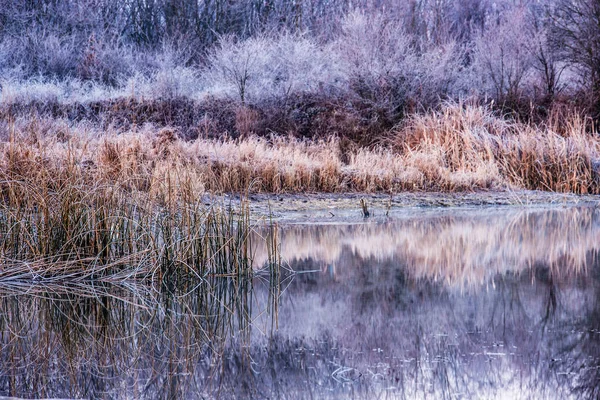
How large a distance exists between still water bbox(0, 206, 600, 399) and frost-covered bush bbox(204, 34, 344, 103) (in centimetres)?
1243

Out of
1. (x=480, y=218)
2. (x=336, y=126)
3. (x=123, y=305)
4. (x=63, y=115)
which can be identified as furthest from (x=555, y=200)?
(x=63, y=115)

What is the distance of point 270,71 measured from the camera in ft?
69.4

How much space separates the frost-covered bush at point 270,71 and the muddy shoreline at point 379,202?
23.4 feet

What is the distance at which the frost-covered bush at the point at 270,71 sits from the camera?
64.4 ft

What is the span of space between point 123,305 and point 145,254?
0.87 metres

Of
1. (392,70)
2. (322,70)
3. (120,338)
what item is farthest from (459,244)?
(322,70)

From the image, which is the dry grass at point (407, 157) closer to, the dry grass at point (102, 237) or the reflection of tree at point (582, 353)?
the dry grass at point (102, 237)

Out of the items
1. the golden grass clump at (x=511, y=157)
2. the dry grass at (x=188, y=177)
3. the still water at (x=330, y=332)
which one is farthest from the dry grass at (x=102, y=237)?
the golden grass clump at (x=511, y=157)

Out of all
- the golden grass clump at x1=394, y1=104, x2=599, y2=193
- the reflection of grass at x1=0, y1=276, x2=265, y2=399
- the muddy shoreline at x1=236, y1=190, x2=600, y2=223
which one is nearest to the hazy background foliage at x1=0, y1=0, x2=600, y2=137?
the golden grass clump at x1=394, y1=104, x2=599, y2=193

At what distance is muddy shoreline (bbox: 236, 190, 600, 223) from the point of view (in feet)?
34.3

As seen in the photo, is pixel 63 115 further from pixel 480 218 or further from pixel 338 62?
pixel 480 218

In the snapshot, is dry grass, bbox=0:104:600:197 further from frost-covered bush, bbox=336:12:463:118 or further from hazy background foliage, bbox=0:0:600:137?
frost-covered bush, bbox=336:12:463:118

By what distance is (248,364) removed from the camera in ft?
12.7

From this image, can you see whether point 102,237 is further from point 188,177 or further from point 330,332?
point 330,332
